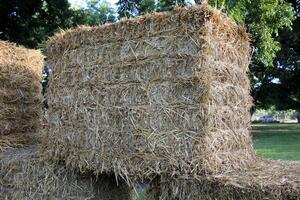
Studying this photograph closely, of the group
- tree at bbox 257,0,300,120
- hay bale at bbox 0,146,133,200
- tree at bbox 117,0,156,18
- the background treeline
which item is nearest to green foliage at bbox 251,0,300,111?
tree at bbox 257,0,300,120

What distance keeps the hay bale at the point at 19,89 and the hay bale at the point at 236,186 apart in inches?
121

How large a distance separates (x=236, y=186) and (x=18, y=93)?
4.21 meters

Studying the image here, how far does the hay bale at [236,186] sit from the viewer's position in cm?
340

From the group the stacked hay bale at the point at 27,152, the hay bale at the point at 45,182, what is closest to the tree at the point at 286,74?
the stacked hay bale at the point at 27,152

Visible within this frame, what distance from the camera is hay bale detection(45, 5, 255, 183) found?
3.98 m

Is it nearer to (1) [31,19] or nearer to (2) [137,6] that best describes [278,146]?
(2) [137,6]

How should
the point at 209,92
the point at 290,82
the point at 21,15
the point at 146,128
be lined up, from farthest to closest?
the point at 290,82, the point at 21,15, the point at 146,128, the point at 209,92

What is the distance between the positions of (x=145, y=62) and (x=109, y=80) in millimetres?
496

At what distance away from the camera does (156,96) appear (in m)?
4.19

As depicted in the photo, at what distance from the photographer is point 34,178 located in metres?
5.31

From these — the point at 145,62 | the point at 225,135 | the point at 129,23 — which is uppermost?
the point at 129,23

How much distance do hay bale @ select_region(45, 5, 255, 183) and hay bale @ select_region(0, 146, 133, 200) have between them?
31 cm

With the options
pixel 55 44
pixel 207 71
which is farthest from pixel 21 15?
pixel 207 71

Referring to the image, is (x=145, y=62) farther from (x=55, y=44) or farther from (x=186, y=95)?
(x=55, y=44)
